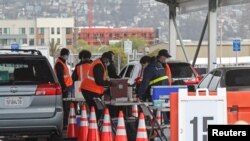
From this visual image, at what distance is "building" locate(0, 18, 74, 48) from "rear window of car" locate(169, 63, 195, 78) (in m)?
77.6

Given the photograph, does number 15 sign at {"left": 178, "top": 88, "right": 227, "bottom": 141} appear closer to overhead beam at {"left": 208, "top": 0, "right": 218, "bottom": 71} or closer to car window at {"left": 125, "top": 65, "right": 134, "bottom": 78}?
car window at {"left": 125, "top": 65, "right": 134, "bottom": 78}

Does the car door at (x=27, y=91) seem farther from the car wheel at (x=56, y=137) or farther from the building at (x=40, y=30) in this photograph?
the building at (x=40, y=30)

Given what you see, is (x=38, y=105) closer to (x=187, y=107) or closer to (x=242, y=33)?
(x=187, y=107)

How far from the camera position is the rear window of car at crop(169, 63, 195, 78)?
19609 millimetres

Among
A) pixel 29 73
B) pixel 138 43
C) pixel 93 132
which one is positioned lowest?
pixel 138 43

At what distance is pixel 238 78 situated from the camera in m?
13.5

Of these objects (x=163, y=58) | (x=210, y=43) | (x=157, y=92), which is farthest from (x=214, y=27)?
(x=157, y=92)

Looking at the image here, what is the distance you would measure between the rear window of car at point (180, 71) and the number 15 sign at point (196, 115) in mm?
12128

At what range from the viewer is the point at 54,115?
10.7 metres

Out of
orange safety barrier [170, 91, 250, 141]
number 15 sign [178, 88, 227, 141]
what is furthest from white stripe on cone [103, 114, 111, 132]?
number 15 sign [178, 88, 227, 141]

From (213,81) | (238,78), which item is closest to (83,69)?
(213,81)

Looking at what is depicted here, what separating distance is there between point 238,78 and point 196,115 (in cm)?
632

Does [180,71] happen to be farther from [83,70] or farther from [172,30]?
[172,30]

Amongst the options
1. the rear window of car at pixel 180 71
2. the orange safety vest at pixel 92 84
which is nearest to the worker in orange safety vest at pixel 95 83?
the orange safety vest at pixel 92 84
